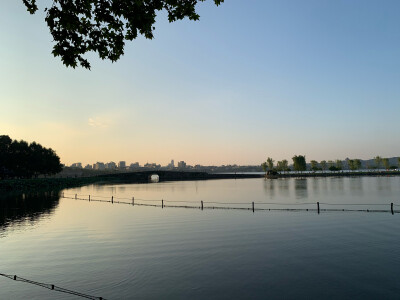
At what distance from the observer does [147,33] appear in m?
10.5

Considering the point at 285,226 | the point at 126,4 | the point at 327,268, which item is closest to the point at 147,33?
the point at 126,4

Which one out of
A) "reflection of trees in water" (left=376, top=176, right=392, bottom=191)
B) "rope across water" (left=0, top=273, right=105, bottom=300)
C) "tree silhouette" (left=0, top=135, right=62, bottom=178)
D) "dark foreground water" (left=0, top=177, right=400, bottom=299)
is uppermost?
"tree silhouette" (left=0, top=135, right=62, bottom=178)

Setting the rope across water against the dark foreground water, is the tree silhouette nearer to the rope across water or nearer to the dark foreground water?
the dark foreground water

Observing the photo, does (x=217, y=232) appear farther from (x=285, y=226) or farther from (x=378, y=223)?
(x=378, y=223)

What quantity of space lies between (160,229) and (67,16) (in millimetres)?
24538

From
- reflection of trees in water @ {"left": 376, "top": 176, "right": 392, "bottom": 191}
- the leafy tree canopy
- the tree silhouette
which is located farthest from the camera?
the tree silhouette

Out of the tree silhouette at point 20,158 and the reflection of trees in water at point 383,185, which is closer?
the reflection of trees in water at point 383,185

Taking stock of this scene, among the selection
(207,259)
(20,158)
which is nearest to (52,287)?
(207,259)

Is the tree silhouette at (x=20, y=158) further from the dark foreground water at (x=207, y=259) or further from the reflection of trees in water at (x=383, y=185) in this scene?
the reflection of trees in water at (x=383, y=185)

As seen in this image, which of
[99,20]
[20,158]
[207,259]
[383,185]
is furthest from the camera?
[20,158]

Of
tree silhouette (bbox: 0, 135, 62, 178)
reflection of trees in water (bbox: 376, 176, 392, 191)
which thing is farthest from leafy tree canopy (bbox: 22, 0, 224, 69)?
tree silhouette (bbox: 0, 135, 62, 178)

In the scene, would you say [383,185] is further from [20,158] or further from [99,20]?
[20,158]

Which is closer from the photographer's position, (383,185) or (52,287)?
(52,287)

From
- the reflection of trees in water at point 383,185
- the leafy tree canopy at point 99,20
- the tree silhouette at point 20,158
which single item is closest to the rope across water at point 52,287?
the leafy tree canopy at point 99,20
